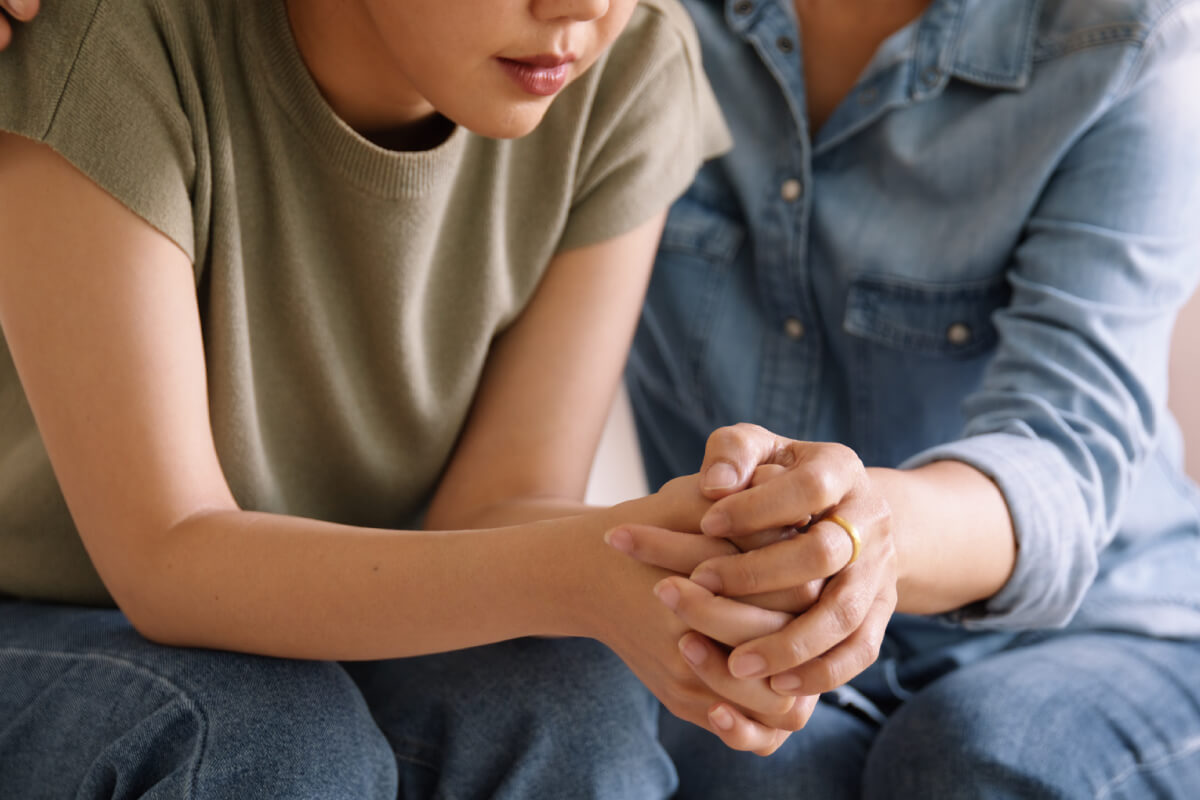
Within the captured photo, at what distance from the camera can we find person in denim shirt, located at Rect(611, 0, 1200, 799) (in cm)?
80

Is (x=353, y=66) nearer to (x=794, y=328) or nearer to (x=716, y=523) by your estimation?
(x=716, y=523)

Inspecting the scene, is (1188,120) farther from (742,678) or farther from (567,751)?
(567,751)

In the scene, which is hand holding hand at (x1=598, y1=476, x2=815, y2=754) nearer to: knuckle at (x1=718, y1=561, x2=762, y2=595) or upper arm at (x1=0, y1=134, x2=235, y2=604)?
knuckle at (x1=718, y1=561, x2=762, y2=595)

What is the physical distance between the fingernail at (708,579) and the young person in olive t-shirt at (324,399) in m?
0.03

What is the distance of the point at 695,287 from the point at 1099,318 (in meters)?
0.41

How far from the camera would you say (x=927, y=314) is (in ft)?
3.68

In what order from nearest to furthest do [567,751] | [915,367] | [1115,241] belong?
1. [567,751]
2. [1115,241]
3. [915,367]

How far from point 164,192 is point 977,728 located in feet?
2.45

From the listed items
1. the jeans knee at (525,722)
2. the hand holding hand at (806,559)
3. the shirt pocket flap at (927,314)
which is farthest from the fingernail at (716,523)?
the shirt pocket flap at (927,314)

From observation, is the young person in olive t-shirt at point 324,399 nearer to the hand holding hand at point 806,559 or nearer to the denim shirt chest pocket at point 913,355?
the hand holding hand at point 806,559

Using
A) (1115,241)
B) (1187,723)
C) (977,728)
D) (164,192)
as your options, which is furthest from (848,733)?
(164,192)

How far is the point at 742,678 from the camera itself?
76 centimetres

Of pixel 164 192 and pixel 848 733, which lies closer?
pixel 164 192

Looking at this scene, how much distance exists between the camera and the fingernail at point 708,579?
767 mm
